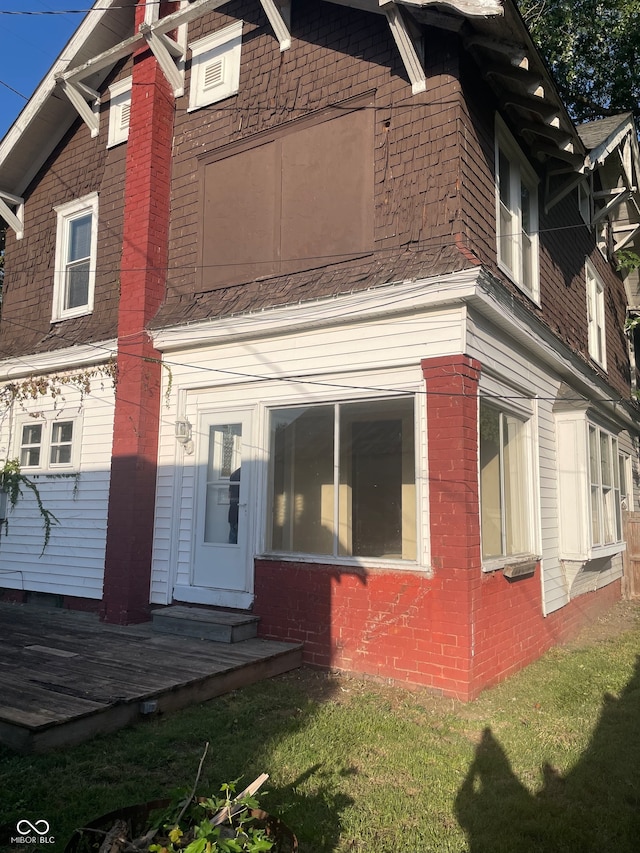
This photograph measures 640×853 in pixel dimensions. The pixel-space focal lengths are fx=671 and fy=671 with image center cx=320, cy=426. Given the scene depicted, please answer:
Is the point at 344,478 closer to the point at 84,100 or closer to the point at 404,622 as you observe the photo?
the point at 404,622

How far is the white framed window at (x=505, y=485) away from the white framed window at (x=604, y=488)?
1586 mm

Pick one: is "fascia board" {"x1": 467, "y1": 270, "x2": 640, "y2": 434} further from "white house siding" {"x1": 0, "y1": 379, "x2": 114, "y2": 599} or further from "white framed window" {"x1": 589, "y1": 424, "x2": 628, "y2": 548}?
"white house siding" {"x1": 0, "y1": 379, "x2": 114, "y2": 599}

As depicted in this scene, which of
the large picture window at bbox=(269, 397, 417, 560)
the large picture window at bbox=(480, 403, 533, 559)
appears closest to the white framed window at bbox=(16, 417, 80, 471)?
the large picture window at bbox=(269, 397, 417, 560)

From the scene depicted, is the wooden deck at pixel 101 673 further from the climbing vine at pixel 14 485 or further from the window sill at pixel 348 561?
the climbing vine at pixel 14 485

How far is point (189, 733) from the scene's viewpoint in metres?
4.98

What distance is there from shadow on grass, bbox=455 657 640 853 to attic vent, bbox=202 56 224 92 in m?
8.42

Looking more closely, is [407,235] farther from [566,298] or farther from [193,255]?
[566,298]

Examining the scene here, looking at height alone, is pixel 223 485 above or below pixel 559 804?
above

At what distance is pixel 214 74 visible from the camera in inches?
356

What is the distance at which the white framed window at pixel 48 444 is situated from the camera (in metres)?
9.48

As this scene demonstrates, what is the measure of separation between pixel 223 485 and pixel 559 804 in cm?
496

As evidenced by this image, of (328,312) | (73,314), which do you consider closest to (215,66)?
(73,314)

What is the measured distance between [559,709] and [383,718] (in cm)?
160

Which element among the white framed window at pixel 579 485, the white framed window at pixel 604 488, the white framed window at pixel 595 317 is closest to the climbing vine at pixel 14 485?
the white framed window at pixel 579 485
